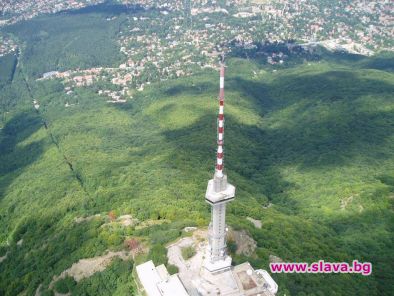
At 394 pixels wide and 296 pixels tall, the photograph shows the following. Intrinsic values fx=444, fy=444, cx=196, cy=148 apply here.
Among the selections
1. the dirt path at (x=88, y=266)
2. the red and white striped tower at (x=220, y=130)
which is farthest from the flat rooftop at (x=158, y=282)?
the red and white striped tower at (x=220, y=130)

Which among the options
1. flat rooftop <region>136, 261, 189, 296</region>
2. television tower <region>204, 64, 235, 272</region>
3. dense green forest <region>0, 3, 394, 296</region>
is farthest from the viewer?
dense green forest <region>0, 3, 394, 296</region>

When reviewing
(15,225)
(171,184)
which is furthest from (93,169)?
(171,184)

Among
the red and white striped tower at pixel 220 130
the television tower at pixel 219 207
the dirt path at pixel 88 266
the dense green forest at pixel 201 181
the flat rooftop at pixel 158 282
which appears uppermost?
the red and white striped tower at pixel 220 130

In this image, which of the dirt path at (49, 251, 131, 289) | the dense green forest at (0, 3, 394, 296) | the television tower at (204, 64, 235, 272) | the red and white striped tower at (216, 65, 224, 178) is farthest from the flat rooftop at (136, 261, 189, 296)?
the red and white striped tower at (216, 65, 224, 178)

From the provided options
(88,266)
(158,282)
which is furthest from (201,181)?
(158,282)

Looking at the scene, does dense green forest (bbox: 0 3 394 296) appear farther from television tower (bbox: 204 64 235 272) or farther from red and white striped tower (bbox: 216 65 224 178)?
A: red and white striped tower (bbox: 216 65 224 178)

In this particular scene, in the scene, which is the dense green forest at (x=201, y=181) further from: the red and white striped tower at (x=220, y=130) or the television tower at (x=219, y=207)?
A: the red and white striped tower at (x=220, y=130)

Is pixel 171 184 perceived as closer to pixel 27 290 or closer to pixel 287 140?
pixel 27 290

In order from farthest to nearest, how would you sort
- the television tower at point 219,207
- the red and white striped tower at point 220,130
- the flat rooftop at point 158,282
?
the flat rooftop at point 158,282
the television tower at point 219,207
the red and white striped tower at point 220,130
